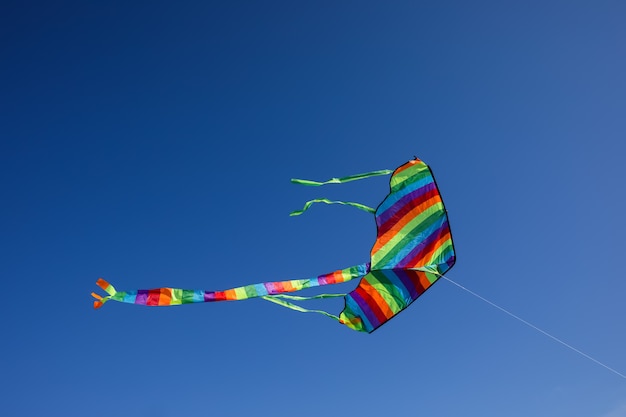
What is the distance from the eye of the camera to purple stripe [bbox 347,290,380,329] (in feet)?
24.1

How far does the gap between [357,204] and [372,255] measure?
0.79 metres

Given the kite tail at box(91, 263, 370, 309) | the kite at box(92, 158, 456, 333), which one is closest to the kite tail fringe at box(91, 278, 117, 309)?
the kite tail at box(91, 263, 370, 309)

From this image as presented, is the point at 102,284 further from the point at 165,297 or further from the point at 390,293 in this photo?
the point at 390,293

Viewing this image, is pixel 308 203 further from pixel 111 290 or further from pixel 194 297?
pixel 111 290

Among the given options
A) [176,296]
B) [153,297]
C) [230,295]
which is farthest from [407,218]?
[153,297]

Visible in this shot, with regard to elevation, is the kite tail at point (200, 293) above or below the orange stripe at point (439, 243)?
below

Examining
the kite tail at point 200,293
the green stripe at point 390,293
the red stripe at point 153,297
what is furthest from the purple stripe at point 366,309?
the red stripe at point 153,297

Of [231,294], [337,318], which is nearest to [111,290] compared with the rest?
[231,294]

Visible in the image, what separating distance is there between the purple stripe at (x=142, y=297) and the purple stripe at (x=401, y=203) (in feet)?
11.3

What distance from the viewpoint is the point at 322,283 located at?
262 inches

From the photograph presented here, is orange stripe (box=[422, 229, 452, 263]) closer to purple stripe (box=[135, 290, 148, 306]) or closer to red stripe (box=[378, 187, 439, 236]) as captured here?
red stripe (box=[378, 187, 439, 236])

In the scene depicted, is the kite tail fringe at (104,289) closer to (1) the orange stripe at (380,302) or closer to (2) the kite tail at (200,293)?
(2) the kite tail at (200,293)

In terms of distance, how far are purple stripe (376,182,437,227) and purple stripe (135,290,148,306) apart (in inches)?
136

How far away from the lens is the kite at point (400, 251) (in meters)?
7.22
